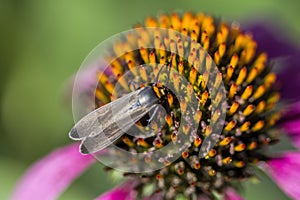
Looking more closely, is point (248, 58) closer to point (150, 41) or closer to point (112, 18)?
point (150, 41)

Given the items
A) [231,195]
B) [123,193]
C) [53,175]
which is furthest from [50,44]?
[231,195]

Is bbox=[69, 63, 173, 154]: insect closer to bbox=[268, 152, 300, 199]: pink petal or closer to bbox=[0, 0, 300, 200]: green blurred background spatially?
bbox=[268, 152, 300, 199]: pink petal

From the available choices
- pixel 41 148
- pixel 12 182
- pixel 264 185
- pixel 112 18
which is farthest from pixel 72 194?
pixel 112 18

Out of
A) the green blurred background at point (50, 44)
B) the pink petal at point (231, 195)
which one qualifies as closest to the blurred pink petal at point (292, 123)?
the pink petal at point (231, 195)

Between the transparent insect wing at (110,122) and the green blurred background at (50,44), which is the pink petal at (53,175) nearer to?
the transparent insect wing at (110,122)

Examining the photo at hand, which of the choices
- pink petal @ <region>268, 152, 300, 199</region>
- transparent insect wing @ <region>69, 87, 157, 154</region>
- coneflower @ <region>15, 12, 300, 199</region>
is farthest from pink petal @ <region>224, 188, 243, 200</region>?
transparent insect wing @ <region>69, 87, 157, 154</region>

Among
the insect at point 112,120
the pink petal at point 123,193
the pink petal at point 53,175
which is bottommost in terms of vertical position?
the pink petal at point 123,193

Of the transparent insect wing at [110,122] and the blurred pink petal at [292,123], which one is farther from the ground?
the transparent insect wing at [110,122]
